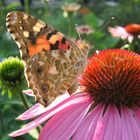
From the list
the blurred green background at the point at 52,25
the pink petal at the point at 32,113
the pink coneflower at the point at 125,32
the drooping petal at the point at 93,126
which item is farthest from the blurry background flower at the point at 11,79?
the pink coneflower at the point at 125,32

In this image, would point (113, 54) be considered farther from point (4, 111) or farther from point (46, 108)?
point (4, 111)

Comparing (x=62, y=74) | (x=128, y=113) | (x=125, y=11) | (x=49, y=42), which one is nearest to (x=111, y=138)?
(x=128, y=113)

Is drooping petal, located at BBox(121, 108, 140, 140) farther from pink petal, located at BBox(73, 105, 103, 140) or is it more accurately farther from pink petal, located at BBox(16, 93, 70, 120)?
pink petal, located at BBox(16, 93, 70, 120)

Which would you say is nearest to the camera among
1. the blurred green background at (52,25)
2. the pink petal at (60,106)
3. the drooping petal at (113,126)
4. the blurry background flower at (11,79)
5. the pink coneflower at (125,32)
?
the drooping petal at (113,126)

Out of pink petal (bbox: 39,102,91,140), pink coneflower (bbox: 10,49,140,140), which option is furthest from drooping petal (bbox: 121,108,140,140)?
pink petal (bbox: 39,102,91,140)

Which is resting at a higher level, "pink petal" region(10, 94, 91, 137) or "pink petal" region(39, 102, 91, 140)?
"pink petal" region(10, 94, 91, 137)

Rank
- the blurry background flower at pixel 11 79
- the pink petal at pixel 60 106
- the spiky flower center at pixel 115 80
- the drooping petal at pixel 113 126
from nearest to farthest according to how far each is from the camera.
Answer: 1. the drooping petal at pixel 113 126
2. the pink petal at pixel 60 106
3. the spiky flower center at pixel 115 80
4. the blurry background flower at pixel 11 79

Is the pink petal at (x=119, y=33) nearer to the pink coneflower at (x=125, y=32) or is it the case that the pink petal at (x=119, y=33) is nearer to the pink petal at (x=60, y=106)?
the pink coneflower at (x=125, y=32)
